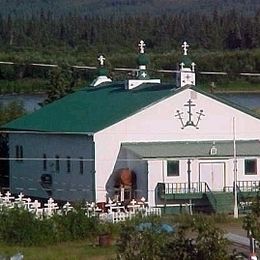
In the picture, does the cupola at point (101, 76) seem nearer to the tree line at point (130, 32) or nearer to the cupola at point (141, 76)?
the cupola at point (141, 76)

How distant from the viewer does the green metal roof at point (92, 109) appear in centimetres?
4075

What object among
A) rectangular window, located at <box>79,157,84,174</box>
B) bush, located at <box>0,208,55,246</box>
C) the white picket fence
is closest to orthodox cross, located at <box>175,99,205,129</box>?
rectangular window, located at <box>79,157,84,174</box>

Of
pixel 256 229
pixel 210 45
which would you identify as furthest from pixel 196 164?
pixel 210 45

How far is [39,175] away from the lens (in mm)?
43281

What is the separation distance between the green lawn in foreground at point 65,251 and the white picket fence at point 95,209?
3.97 feet

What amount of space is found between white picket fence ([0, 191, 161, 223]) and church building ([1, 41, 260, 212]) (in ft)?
5.49

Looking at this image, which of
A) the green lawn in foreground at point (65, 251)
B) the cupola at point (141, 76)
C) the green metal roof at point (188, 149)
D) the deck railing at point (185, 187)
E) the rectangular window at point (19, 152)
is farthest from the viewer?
the rectangular window at point (19, 152)

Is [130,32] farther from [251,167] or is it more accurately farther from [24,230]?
[24,230]

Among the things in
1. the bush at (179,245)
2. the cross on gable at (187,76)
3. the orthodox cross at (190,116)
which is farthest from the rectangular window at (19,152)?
the bush at (179,245)

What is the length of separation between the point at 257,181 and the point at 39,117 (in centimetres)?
725

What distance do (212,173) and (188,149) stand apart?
2.90ft

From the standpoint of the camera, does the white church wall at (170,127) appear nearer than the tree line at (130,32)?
Yes

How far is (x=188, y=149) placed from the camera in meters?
40.4

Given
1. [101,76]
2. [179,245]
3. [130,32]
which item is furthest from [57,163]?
[130,32]
